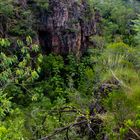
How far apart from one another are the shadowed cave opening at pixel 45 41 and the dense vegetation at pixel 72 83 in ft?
2.25

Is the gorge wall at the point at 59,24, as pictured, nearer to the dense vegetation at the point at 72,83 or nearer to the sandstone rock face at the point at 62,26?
the sandstone rock face at the point at 62,26

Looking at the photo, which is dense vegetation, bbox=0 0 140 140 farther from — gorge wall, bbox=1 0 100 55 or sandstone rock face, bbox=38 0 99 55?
sandstone rock face, bbox=38 0 99 55

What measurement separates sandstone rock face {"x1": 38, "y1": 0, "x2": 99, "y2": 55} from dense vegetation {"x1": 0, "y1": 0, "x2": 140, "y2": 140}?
0.65 meters

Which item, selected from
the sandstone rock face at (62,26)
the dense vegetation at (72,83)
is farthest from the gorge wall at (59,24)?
the dense vegetation at (72,83)

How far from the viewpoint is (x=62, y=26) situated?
23750mm

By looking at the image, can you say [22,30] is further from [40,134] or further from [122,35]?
[40,134]

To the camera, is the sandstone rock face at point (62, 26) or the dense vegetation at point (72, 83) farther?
the sandstone rock face at point (62, 26)

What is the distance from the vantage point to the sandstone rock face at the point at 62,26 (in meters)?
23.4

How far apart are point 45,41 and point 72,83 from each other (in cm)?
414

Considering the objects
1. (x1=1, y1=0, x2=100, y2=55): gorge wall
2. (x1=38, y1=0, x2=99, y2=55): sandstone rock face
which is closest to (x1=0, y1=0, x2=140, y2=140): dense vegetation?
(x1=1, y1=0, x2=100, y2=55): gorge wall

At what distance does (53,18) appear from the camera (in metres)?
23.4

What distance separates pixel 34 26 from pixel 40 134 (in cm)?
1647

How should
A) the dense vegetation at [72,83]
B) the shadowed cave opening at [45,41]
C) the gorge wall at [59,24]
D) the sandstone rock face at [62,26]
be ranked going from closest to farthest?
1. the dense vegetation at [72,83]
2. the gorge wall at [59,24]
3. the sandstone rock face at [62,26]
4. the shadowed cave opening at [45,41]

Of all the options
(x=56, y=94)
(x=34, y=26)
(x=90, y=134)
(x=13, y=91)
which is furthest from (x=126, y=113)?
(x=34, y=26)
